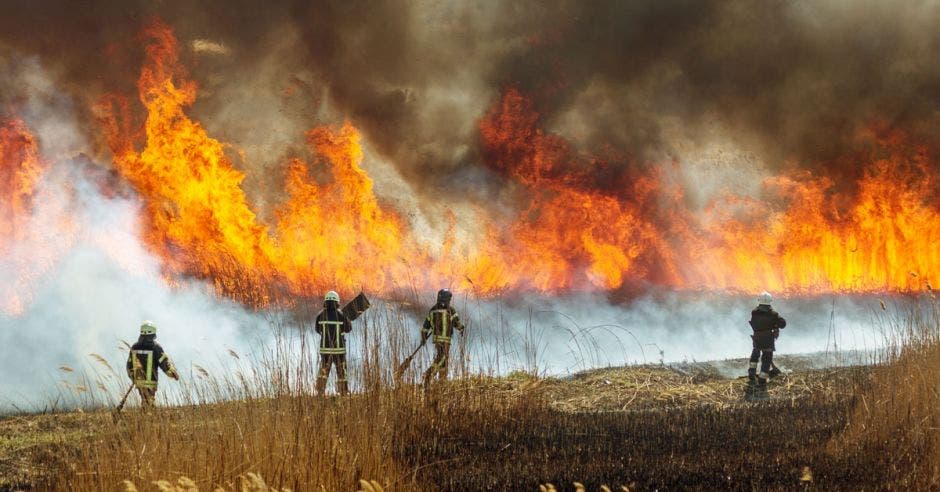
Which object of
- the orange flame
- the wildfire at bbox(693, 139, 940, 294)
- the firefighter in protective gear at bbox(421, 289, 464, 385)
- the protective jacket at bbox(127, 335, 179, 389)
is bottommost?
the protective jacket at bbox(127, 335, 179, 389)

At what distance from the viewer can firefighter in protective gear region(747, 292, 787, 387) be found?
15.9 m

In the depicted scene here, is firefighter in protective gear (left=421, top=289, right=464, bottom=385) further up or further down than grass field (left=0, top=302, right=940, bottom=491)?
further up

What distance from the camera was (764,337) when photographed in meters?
15.9

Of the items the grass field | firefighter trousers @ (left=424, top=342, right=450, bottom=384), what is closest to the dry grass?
the grass field

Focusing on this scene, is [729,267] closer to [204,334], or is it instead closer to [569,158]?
[569,158]

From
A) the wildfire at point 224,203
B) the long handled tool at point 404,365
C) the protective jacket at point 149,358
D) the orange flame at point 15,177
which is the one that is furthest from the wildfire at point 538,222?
the long handled tool at point 404,365

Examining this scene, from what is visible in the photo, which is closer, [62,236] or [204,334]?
[204,334]

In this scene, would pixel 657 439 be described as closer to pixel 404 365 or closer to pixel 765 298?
pixel 404 365

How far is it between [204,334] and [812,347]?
54.1 feet

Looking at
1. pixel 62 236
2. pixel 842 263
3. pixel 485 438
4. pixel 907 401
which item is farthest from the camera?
pixel 842 263

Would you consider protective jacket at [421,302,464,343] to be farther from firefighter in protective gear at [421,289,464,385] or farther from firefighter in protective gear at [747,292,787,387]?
firefighter in protective gear at [747,292,787,387]

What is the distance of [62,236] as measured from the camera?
2450 cm

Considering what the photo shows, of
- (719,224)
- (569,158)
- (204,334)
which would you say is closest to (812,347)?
(719,224)

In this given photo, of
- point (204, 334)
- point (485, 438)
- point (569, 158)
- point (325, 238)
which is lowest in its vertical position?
point (485, 438)
